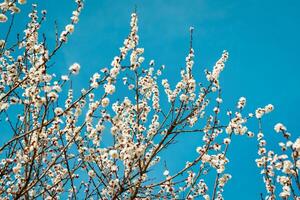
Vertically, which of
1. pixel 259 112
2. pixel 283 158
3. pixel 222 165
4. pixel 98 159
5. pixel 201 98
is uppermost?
pixel 201 98

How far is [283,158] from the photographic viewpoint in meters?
4.85

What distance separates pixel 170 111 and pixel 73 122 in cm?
152

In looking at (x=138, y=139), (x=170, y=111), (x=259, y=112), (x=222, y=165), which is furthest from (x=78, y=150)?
(x=259, y=112)

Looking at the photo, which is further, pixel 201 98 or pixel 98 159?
pixel 201 98

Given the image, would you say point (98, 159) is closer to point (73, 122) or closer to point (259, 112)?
point (73, 122)

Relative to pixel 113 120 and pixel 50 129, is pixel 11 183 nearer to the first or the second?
pixel 50 129

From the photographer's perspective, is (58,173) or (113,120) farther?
(58,173)

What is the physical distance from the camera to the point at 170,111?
6812 millimetres

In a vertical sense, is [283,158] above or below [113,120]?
below

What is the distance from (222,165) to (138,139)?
4.64 feet

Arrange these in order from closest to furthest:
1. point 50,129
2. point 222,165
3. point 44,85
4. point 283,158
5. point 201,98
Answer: point 283,158 < point 44,85 < point 222,165 < point 50,129 < point 201,98

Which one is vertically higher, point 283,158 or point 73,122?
point 73,122

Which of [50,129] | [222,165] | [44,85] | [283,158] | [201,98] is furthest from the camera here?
[201,98]

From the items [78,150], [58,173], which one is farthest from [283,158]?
[58,173]
